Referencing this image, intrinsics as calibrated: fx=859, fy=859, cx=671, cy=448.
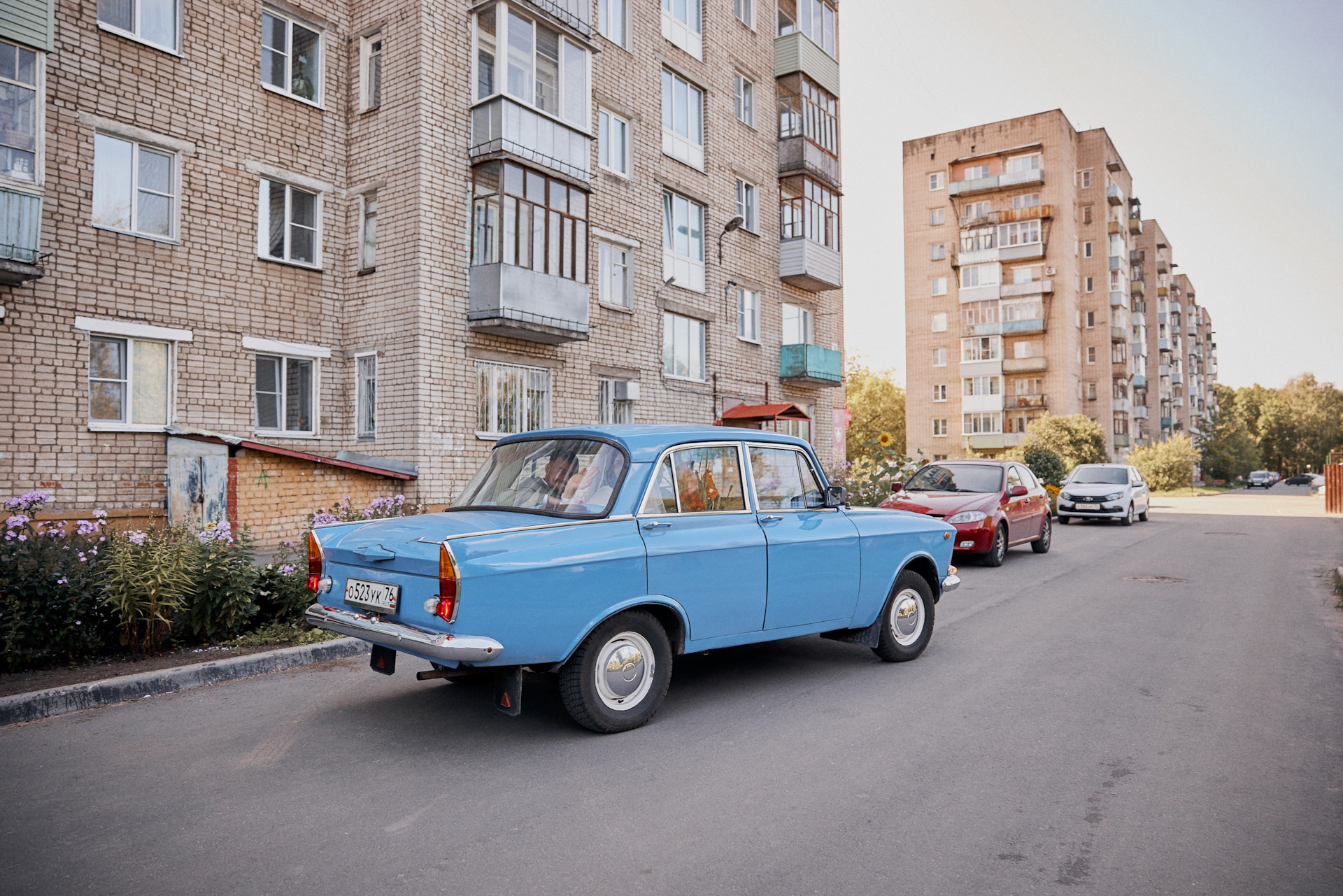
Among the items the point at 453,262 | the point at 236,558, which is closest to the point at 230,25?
the point at 453,262

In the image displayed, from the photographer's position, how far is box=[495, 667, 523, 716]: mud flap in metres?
4.50

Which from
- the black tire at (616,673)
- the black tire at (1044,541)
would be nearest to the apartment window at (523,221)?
the black tire at (1044,541)

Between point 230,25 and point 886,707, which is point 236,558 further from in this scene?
point 230,25

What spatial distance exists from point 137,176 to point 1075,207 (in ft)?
A: 200

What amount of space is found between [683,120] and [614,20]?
302 centimetres

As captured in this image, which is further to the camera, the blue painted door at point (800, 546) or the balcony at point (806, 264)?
the balcony at point (806, 264)

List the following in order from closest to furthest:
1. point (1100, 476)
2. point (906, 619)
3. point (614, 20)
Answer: point (906, 619) < point (614, 20) < point (1100, 476)

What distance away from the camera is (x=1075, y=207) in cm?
6038

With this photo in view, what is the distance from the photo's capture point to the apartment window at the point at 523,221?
15.8m

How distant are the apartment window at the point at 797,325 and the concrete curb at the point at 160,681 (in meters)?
20.1

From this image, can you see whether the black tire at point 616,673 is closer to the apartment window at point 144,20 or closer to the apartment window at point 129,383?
the apartment window at point 129,383

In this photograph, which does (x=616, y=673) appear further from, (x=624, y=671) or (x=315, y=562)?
(x=315, y=562)

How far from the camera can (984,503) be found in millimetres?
13211

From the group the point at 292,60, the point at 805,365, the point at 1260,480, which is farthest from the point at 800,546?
the point at 1260,480
